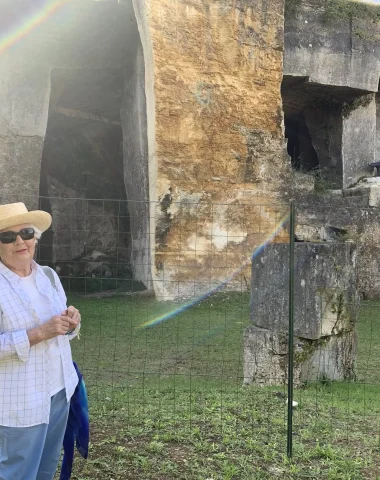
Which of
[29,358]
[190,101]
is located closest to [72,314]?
[29,358]

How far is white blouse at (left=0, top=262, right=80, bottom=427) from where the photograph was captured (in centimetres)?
222

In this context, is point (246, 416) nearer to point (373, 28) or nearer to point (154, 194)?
point (154, 194)

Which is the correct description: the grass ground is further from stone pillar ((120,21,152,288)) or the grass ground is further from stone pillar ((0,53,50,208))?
stone pillar ((0,53,50,208))

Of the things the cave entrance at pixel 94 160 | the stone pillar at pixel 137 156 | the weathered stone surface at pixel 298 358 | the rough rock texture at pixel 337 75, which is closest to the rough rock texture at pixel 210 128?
the stone pillar at pixel 137 156

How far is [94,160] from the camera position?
52.3ft

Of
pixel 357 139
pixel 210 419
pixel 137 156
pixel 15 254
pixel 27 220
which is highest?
pixel 357 139

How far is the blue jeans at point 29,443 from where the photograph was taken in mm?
2242

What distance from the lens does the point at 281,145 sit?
38.4 feet

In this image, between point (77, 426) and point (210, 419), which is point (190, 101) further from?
point (77, 426)

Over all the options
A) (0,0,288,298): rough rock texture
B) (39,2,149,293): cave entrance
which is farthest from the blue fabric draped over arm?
(39,2,149,293): cave entrance

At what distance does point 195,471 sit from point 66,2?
11151 millimetres

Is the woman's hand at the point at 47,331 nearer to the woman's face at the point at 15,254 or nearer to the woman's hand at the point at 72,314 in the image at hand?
the woman's hand at the point at 72,314

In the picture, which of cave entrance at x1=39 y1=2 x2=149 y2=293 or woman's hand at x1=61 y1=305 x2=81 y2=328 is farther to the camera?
cave entrance at x1=39 y1=2 x2=149 y2=293

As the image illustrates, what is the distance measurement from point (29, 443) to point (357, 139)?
15006 millimetres
